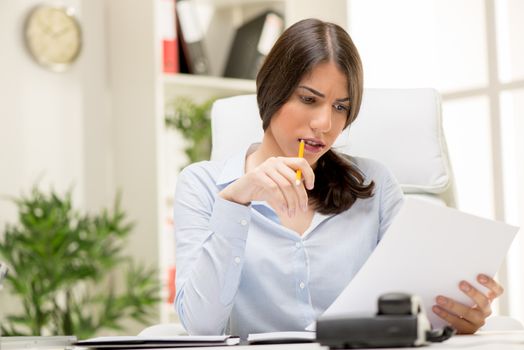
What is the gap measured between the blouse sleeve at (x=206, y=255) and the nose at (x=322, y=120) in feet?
0.77

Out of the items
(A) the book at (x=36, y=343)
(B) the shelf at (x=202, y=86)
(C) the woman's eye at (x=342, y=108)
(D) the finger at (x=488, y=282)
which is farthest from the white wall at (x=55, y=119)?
(D) the finger at (x=488, y=282)

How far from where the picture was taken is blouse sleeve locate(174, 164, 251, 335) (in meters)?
1.32

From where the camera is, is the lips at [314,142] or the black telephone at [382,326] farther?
the lips at [314,142]

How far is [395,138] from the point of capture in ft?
5.92

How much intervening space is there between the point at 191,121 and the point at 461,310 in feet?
7.95

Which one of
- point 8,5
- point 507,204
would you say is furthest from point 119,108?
point 507,204

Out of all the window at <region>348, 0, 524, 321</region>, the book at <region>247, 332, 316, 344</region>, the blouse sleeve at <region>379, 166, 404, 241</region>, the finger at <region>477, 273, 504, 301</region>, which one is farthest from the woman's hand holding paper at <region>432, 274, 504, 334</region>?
the window at <region>348, 0, 524, 321</region>

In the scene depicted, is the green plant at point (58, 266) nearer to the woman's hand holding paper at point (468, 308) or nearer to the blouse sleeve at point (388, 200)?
the blouse sleeve at point (388, 200)

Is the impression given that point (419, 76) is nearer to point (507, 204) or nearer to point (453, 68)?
point (453, 68)

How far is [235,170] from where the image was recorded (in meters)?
1.60

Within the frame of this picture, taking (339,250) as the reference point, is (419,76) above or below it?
above

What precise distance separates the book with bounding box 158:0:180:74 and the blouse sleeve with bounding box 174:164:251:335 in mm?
1957

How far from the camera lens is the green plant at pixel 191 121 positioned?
11.4 ft

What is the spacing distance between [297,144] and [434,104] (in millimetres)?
426
